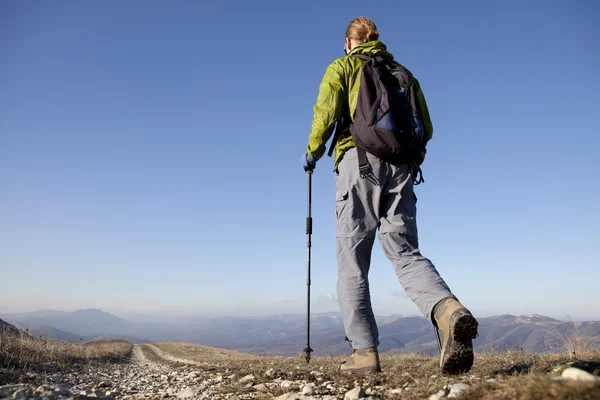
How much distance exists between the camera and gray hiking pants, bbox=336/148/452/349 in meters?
3.90

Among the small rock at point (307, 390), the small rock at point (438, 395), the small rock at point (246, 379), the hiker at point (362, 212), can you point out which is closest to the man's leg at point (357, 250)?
the hiker at point (362, 212)

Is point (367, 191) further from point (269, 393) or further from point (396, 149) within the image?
point (269, 393)

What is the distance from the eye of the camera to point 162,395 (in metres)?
4.13

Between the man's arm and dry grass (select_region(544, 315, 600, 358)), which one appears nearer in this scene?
the man's arm

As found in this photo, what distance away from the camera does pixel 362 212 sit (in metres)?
4.00

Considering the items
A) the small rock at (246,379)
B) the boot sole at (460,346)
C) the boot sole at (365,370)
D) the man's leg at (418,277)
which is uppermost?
the man's leg at (418,277)

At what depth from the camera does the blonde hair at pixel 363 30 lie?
4641mm

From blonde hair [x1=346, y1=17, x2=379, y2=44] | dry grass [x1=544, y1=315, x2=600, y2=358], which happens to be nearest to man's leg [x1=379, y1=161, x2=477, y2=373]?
blonde hair [x1=346, y1=17, x2=379, y2=44]

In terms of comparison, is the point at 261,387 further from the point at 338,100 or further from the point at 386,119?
the point at 338,100

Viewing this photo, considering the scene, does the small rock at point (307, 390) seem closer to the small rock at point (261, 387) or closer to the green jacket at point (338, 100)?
the small rock at point (261, 387)

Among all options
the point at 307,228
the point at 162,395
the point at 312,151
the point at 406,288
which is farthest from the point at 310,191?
the point at 162,395

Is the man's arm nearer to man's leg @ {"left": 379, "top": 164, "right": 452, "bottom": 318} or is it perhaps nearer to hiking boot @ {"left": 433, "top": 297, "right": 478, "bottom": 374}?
man's leg @ {"left": 379, "top": 164, "right": 452, "bottom": 318}

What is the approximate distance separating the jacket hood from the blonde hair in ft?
0.47

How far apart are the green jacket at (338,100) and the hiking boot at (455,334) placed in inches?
65.3
